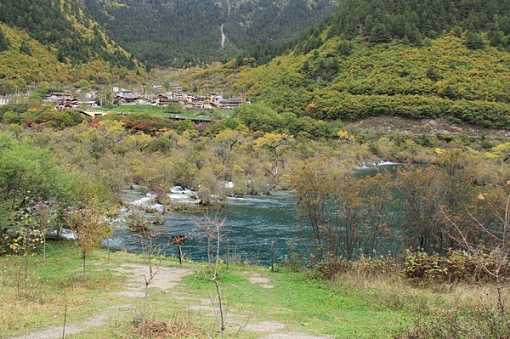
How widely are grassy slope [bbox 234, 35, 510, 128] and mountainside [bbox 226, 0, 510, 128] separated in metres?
0.18

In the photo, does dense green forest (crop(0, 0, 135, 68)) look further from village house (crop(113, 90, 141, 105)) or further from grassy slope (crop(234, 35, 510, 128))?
grassy slope (crop(234, 35, 510, 128))

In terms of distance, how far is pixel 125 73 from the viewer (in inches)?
6334

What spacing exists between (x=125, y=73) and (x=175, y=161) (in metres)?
108

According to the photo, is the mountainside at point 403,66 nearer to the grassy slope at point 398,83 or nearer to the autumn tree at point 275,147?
the grassy slope at point 398,83

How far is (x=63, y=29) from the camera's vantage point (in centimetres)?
15800

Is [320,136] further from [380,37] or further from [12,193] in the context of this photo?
[12,193]

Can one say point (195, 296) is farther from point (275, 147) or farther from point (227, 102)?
point (227, 102)

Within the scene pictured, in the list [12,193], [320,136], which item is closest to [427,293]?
[12,193]

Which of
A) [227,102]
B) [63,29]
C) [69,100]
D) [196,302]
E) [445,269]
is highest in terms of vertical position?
[63,29]

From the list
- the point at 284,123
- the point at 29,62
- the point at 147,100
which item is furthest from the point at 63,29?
the point at 284,123

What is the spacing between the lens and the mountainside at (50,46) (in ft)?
425

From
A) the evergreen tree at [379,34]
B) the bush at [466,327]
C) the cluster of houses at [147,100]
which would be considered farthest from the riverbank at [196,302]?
the evergreen tree at [379,34]

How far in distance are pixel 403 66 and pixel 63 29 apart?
9597 cm

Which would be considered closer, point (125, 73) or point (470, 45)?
point (470, 45)
